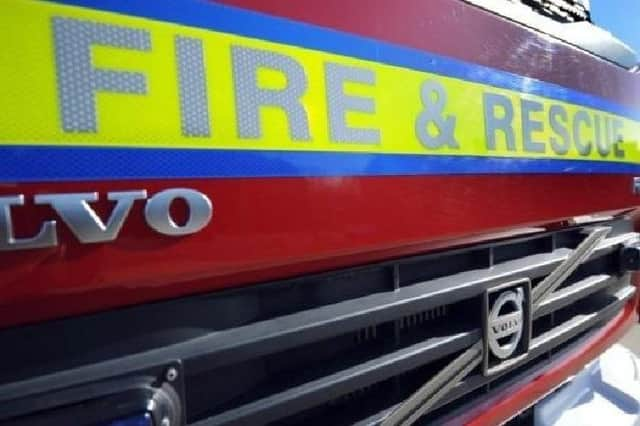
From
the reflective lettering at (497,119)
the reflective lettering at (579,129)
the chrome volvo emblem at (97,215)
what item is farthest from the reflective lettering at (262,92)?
the reflective lettering at (579,129)

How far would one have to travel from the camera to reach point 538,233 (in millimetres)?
1739

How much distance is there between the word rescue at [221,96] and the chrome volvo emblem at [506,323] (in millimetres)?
406

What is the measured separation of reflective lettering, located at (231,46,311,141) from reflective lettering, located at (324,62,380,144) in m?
0.06

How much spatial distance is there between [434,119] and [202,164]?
0.60 m

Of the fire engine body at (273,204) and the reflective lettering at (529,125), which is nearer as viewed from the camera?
the fire engine body at (273,204)

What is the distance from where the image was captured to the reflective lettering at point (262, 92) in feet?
3.17

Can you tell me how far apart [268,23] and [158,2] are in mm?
205

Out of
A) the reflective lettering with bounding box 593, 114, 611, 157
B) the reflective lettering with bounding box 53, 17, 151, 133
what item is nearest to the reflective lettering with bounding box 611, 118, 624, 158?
the reflective lettering with bounding box 593, 114, 611, 157

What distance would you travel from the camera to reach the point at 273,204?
3.36ft

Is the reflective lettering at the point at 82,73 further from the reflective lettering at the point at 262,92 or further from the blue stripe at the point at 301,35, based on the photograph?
the reflective lettering at the point at 262,92

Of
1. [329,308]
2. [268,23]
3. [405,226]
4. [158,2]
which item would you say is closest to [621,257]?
[405,226]

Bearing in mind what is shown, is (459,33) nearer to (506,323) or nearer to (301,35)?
(301,35)

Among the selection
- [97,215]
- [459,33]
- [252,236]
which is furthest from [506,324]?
[97,215]

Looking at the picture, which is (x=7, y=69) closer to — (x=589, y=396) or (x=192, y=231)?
(x=192, y=231)
